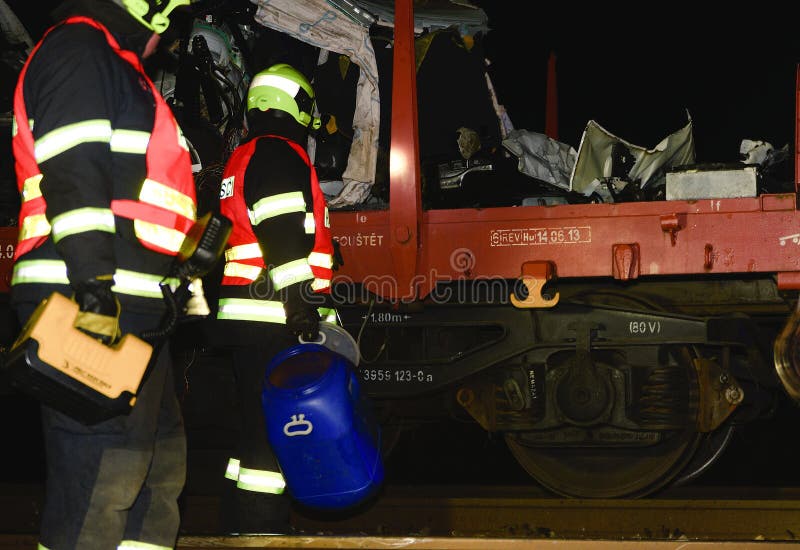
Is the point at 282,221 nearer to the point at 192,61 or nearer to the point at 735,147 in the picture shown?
the point at 192,61

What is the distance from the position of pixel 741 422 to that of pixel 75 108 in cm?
394

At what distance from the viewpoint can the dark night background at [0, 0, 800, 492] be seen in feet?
30.6

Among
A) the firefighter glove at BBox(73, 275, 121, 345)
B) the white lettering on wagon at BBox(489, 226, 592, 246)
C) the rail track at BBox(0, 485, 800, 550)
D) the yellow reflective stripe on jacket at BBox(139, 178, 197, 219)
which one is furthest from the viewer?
the rail track at BBox(0, 485, 800, 550)

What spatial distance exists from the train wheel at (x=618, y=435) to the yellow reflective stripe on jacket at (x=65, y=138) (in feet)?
10.1

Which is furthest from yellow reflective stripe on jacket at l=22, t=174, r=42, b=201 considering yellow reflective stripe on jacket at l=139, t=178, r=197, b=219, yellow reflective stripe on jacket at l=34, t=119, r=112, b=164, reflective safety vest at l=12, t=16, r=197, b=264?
yellow reflective stripe on jacket at l=139, t=178, r=197, b=219

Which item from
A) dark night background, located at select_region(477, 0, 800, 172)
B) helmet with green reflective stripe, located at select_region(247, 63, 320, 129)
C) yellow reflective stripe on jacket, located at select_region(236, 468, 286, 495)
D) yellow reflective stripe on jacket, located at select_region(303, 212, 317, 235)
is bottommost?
yellow reflective stripe on jacket, located at select_region(236, 468, 286, 495)

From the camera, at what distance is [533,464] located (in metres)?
4.96

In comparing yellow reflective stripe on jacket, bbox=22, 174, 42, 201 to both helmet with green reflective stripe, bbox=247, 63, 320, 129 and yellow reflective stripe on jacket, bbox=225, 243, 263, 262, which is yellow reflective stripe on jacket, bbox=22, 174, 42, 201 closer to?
yellow reflective stripe on jacket, bbox=225, 243, 263, 262

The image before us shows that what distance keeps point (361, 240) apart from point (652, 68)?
22.7ft

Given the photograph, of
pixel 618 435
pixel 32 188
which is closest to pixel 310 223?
pixel 32 188

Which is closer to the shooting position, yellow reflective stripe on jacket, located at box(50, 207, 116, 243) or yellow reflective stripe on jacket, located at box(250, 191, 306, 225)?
yellow reflective stripe on jacket, located at box(50, 207, 116, 243)

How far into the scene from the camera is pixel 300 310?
10.9 feet

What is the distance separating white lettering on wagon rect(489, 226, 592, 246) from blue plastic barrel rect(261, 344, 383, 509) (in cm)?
133

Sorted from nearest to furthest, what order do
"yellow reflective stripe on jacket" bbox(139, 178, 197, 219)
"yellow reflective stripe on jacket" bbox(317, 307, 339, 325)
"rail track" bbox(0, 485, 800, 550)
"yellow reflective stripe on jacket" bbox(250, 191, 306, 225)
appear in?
1. "yellow reflective stripe on jacket" bbox(139, 178, 197, 219)
2. "yellow reflective stripe on jacket" bbox(250, 191, 306, 225)
3. "yellow reflective stripe on jacket" bbox(317, 307, 339, 325)
4. "rail track" bbox(0, 485, 800, 550)
